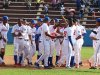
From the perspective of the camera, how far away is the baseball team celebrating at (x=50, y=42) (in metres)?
18.0

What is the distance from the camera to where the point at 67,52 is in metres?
18.4

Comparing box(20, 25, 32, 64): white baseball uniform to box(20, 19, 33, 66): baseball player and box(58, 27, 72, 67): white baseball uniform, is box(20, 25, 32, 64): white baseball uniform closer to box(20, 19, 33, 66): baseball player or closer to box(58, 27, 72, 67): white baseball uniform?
box(20, 19, 33, 66): baseball player

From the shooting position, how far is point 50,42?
60.0ft

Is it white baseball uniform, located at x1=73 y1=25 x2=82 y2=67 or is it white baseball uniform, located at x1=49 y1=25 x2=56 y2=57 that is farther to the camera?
white baseball uniform, located at x1=73 y1=25 x2=82 y2=67

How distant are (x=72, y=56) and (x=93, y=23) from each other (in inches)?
903

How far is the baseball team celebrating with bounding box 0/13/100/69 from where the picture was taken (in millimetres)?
17969

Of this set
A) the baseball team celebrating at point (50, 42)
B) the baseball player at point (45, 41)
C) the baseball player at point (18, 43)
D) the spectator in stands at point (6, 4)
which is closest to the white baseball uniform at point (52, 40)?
the baseball team celebrating at point (50, 42)

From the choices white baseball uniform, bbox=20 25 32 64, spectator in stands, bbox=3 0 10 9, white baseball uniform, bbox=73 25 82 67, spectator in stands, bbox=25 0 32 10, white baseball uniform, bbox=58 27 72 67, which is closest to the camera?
white baseball uniform, bbox=58 27 72 67

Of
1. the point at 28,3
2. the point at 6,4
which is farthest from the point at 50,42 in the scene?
the point at 6,4

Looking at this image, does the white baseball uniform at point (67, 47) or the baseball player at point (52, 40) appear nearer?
the white baseball uniform at point (67, 47)

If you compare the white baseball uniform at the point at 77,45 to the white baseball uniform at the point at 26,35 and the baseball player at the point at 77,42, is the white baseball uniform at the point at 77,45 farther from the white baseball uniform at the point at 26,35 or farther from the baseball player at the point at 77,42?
the white baseball uniform at the point at 26,35

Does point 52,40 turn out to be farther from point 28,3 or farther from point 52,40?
point 28,3

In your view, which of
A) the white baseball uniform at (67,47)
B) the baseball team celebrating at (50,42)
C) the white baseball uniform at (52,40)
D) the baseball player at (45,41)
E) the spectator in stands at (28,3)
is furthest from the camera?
the spectator in stands at (28,3)

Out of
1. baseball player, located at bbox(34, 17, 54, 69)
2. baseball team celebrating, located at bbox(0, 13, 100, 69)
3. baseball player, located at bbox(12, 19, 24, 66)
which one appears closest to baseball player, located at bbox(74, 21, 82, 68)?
baseball team celebrating, located at bbox(0, 13, 100, 69)
